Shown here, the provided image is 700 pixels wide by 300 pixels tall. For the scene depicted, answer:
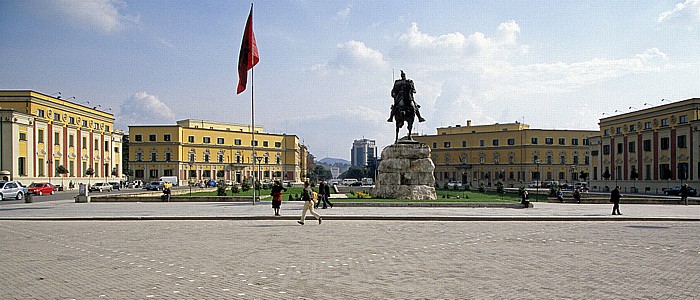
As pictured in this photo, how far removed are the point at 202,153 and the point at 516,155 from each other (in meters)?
68.4

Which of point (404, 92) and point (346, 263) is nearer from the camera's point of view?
point (346, 263)

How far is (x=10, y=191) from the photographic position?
134 ft

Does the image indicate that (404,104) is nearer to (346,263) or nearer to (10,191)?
(346,263)

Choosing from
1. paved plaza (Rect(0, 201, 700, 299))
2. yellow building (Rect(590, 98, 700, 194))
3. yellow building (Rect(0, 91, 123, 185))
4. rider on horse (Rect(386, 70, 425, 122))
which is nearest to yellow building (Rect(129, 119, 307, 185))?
yellow building (Rect(0, 91, 123, 185))

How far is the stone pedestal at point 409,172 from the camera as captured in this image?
32.3 m

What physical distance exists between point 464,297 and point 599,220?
17.1 meters

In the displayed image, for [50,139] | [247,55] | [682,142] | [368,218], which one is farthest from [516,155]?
[368,218]

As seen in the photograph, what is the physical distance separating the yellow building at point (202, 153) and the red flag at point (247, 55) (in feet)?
260

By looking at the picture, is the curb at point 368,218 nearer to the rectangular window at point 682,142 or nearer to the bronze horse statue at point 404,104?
the bronze horse statue at point 404,104

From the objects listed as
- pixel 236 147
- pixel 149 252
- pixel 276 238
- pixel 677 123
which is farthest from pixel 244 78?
pixel 236 147

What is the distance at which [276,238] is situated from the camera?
15273 millimetres

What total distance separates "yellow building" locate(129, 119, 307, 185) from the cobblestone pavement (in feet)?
310

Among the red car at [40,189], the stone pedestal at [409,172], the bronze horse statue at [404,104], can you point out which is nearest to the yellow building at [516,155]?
the red car at [40,189]

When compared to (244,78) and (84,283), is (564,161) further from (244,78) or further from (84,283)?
(84,283)
